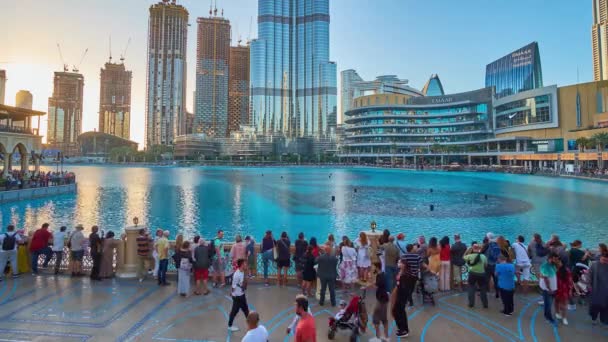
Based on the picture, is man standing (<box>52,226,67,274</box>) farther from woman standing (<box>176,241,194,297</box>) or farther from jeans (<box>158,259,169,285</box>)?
woman standing (<box>176,241,194,297</box>)

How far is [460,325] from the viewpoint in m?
7.79

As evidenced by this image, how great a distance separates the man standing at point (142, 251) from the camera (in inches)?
419

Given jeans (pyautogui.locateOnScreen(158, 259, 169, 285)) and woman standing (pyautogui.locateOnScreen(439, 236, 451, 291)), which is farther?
jeans (pyautogui.locateOnScreen(158, 259, 169, 285))

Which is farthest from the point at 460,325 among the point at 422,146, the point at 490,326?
the point at 422,146

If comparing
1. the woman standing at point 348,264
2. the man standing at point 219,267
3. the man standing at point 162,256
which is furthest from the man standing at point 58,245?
the woman standing at point 348,264

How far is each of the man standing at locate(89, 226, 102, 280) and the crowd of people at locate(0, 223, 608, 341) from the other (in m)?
0.03

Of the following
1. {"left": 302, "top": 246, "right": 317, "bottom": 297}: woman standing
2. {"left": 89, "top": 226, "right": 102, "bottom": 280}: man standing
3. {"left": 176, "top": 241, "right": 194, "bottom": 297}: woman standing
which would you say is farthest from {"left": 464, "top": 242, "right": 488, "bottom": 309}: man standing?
{"left": 89, "top": 226, "right": 102, "bottom": 280}: man standing

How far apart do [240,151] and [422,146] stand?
10515 cm

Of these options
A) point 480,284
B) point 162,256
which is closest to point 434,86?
point 480,284

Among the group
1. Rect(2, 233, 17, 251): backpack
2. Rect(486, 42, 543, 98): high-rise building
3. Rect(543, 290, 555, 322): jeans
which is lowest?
Rect(543, 290, 555, 322): jeans

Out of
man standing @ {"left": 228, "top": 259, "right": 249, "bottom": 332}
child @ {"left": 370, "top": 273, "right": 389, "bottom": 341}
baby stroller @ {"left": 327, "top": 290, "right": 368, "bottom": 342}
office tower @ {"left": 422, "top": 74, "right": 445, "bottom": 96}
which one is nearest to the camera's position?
child @ {"left": 370, "top": 273, "right": 389, "bottom": 341}

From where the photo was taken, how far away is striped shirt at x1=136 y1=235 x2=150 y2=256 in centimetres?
1062

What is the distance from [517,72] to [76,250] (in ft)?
573

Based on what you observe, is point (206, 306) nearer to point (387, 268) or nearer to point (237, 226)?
point (387, 268)
